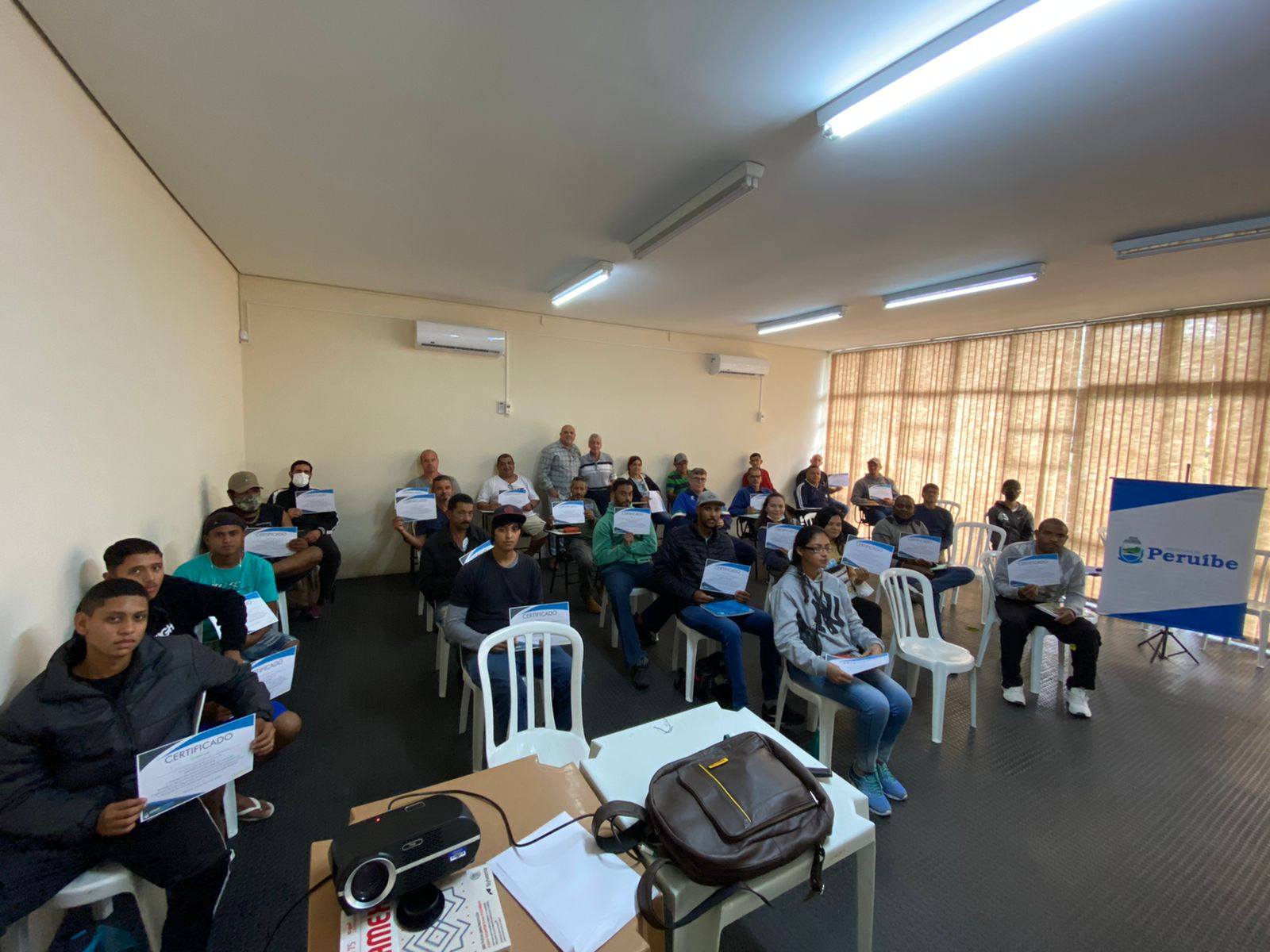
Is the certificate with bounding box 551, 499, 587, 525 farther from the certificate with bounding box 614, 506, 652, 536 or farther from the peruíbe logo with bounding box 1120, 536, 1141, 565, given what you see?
the peruíbe logo with bounding box 1120, 536, 1141, 565

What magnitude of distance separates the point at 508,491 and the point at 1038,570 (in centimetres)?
456

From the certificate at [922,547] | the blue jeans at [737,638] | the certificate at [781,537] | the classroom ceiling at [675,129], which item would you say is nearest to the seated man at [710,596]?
the blue jeans at [737,638]

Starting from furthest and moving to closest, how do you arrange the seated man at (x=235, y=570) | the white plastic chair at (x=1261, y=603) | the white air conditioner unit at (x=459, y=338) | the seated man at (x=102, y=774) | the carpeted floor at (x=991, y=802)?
1. the white air conditioner unit at (x=459, y=338)
2. the white plastic chair at (x=1261, y=603)
3. the seated man at (x=235, y=570)
4. the carpeted floor at (x=991, y=802)
5. the seated man at (x=102, y=774)

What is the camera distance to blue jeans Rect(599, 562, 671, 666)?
11.0ft

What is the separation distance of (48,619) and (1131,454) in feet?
25.7

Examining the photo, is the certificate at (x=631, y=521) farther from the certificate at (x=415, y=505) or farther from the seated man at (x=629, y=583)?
the certificate at (x=415, y=505)

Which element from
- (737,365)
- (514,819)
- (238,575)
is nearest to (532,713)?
(514,819)

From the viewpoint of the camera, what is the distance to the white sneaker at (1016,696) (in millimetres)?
3217

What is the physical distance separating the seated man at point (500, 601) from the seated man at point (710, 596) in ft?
2.91

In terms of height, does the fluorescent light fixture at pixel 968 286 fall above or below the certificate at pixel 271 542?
above

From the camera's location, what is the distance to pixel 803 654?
2.38 m

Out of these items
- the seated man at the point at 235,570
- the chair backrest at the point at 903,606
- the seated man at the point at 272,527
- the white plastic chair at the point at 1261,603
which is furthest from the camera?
the white plastic chair at the point at 1261,603

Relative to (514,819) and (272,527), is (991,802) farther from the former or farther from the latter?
(272,527)

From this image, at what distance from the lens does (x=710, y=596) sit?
309 centimetres
